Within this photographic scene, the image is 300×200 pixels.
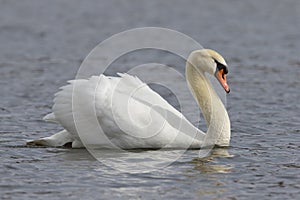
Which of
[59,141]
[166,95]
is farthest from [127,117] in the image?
[166,95]

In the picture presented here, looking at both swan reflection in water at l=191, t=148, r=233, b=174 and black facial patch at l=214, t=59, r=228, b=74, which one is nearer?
swan reflection in water at l=191, t=148, r=233, b=174

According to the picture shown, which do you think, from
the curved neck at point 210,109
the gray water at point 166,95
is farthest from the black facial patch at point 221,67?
the gray water at point 166,95

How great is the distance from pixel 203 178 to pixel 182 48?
32.5ft

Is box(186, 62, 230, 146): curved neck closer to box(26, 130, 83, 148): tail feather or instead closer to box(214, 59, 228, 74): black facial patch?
box(214, 59, 228, 74): black facial patch

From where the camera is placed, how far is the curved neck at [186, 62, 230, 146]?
399 inches

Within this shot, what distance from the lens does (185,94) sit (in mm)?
13773

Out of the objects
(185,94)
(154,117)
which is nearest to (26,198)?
(154,117)

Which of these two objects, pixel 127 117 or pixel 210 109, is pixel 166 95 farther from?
pixel 127 117

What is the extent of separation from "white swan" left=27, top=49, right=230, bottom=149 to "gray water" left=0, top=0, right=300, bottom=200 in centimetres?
25

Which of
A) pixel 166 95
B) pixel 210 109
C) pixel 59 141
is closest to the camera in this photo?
pixel 59 141

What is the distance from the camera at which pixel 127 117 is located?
9.54m

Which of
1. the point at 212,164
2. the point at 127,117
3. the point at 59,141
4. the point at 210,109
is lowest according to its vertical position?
the point at 212,164

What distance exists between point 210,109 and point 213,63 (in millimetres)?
633

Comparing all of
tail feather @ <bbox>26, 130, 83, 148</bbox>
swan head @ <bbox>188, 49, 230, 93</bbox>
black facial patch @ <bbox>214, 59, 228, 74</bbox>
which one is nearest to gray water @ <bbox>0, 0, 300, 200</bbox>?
tail feather @ <bbox>26, 130, 83, 148</bbox>
